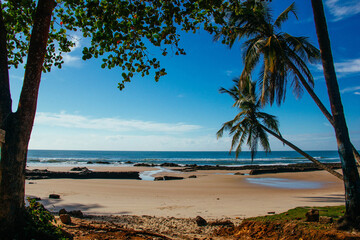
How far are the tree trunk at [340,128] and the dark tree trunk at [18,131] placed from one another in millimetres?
5628

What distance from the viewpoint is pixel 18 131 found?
354cm

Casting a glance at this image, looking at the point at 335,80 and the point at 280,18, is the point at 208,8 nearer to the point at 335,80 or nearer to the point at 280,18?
the point at 335,80

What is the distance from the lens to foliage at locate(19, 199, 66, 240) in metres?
3.56

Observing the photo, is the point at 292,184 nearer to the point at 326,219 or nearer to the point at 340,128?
the point at 326,219

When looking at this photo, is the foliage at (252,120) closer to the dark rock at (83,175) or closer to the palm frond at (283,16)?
the palm frond at (283,16)

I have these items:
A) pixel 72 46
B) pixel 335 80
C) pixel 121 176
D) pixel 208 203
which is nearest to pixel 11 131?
pixel 72 46

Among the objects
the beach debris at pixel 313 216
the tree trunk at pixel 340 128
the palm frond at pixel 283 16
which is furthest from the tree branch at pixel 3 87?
the palm frond at pixel 283 16

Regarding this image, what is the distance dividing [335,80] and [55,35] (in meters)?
6.50

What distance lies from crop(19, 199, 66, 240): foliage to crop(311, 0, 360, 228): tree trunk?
17.4 feet

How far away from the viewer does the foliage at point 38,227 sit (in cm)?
356

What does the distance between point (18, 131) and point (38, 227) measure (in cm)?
150

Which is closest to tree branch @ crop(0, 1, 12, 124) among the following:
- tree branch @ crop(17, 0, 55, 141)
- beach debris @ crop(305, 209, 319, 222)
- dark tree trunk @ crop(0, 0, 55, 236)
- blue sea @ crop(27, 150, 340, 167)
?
dark tree trunk @ crop(0, 0, 55, 236)

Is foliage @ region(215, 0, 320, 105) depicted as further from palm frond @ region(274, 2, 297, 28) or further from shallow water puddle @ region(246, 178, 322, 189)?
shallow water puddle @ region(246, 178, 322, 189)

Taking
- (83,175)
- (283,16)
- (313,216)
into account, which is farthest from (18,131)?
(83,175)
